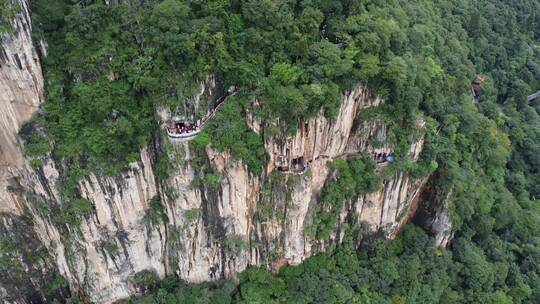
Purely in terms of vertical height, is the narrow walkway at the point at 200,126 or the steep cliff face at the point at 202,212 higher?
the narrow walkway at the point at 200,126

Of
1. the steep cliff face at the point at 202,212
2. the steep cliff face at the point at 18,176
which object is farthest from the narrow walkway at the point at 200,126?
the steep cliff face at the point at 18,176

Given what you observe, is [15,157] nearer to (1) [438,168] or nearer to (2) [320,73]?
(2) [320,73]

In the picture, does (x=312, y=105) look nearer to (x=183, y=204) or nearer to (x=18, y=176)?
(x=183, y=204)

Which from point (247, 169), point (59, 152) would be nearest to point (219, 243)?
point (247, 169)

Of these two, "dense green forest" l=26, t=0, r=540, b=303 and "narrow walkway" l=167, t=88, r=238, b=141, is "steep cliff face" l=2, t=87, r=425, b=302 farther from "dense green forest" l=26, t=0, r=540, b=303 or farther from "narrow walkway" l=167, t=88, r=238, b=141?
"dense green forest" l=26, t=0, r=540, b=303

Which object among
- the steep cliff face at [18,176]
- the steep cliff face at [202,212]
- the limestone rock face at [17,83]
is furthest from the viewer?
the steep cliff face at [202,212]

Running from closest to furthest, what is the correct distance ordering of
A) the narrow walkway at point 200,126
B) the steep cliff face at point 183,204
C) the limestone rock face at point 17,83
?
1. the limestone rock face at point 17,83
2. the narrow walkway at point 200,126
3. the steep cliff face at point 183,204

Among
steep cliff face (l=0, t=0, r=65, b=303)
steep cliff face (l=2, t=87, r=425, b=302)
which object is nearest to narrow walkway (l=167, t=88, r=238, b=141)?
steep cliff face (l=2, t=87, r=425, b=302)

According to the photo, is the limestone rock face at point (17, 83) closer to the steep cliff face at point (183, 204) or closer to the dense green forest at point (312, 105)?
the steep cliff face at point (183, 204)
